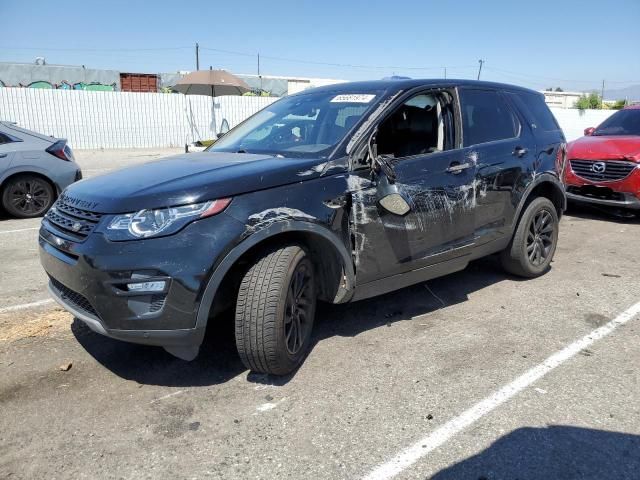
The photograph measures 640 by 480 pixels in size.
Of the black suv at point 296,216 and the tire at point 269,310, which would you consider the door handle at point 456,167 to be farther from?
the tire at point 269,310

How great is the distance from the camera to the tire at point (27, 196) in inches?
307

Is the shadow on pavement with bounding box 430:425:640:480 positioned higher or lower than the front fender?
lower

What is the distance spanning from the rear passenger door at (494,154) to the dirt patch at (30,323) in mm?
3392

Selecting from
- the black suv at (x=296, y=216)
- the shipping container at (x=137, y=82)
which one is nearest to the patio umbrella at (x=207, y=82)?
the shipping container at (x=137, y=82)

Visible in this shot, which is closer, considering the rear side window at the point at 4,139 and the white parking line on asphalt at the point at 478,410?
the white parking line on asphalt at the point at 478,410

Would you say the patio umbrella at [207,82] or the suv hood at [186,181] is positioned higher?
the patio umbrella at [207,82]

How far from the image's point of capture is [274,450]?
256 cm

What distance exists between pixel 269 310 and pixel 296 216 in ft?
1.86

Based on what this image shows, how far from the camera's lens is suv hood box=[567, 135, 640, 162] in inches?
296

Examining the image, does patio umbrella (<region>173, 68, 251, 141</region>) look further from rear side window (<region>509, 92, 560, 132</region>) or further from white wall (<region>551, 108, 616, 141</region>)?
rear side window (<region>509, 92, 560, 132</region>)

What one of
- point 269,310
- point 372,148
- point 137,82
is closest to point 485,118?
point 372,148

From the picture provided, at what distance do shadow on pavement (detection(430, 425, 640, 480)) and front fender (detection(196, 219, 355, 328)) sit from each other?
1.41 m

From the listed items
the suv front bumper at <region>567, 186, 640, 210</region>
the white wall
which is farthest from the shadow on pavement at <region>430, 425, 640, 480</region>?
the white wall

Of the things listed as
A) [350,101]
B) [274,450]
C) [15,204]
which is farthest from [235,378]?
[15,204]
